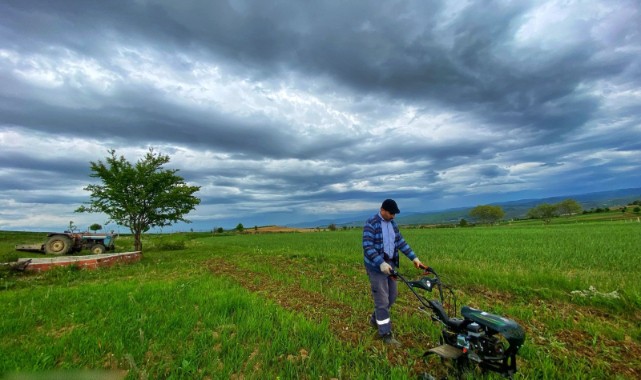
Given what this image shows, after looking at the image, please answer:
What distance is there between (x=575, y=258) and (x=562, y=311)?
811cm

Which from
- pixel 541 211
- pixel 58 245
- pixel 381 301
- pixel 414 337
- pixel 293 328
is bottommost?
pixel 414 337

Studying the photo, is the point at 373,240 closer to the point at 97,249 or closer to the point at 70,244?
the point at 70,244

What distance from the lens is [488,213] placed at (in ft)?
466

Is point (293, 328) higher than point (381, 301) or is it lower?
lower

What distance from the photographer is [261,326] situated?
19.4 ft

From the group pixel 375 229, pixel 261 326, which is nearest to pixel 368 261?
pixel 375 229

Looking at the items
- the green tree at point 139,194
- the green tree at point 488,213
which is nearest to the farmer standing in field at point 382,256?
the green tree at point 139,194

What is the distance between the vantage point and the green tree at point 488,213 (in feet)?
461

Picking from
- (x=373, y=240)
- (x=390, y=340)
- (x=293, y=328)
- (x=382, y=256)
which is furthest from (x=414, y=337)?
(x=293, y=328)

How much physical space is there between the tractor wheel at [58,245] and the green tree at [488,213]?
155 meters

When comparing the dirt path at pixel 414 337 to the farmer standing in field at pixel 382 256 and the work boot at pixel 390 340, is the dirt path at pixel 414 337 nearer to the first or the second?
the work boot at pixel 390 340

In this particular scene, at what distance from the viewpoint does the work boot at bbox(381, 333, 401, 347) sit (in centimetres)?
537

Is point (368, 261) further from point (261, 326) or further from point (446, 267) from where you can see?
point (446, 267)

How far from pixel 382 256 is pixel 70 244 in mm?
25816
